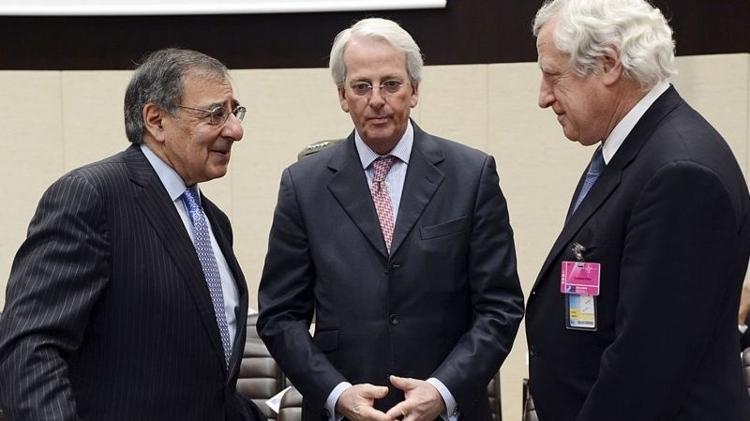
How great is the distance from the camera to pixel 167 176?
2453 mm

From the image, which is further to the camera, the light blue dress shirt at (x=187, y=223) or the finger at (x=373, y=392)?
the finger at (x=373, y=392)

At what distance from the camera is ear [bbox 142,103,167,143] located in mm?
2457

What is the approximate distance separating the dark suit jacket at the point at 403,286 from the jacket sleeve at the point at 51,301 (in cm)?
65

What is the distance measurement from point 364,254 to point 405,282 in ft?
0.43

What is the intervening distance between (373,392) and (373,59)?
2.82ft

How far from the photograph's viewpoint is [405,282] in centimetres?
264

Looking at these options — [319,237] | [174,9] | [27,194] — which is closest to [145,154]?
[319,237]

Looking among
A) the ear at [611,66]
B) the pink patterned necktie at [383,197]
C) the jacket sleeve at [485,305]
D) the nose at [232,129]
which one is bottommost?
the jacket sleeve at [485,305]

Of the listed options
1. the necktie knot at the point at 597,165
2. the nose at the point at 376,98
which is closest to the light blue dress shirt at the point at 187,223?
the nose at the point at 376,98

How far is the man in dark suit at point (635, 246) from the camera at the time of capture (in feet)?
6.38

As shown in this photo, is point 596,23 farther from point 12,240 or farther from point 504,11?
point 12,240

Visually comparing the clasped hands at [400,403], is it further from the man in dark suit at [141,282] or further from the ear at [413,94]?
the ear at [413,94]

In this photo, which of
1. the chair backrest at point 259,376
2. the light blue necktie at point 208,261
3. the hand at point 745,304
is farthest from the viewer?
the hand at point 745,304

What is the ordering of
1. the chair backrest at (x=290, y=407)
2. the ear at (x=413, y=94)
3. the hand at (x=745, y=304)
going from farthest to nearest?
the hand at (x=745, y=304), the chair backrest at (x=290, y=407), the ear at (x=413, y=94)
